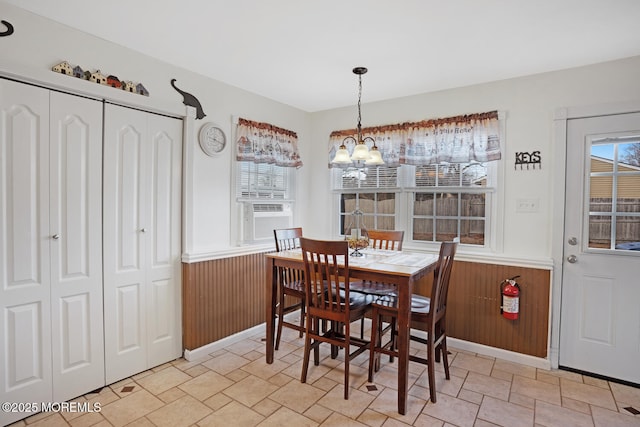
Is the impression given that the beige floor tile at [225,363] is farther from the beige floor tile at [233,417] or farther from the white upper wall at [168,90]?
the white upper wall at [168,90]

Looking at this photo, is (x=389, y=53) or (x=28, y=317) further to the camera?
(x=389, y=53)

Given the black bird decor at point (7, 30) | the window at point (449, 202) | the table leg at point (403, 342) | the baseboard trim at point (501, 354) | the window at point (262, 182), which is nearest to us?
the black bird decor at point (7, 30)

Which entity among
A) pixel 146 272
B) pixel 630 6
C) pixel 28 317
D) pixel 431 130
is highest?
pixel 630 6

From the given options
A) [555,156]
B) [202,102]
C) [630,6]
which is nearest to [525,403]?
[555,156]

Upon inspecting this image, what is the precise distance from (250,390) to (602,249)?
287 cm

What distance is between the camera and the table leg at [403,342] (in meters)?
2.22

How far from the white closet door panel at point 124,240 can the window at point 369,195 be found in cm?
215

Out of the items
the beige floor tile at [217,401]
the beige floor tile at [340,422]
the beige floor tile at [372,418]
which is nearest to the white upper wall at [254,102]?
the beige floor tile at [217,401]

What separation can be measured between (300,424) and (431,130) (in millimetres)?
2741

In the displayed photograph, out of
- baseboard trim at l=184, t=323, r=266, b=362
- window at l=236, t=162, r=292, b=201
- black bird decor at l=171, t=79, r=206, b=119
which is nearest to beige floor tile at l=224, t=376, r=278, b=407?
baseboard trim at l=184, t=323, r=266, b=362

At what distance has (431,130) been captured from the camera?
3.43 metres

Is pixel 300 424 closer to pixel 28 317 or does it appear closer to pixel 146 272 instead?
pixel 146 272

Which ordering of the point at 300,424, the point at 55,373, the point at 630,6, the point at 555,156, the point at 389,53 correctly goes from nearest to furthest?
the point at 630,6, the point at 300,424, the point at 55,373, the point at 389,53, the point at 555,156

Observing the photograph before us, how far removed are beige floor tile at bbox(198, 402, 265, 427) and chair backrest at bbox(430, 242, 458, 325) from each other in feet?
4.27
